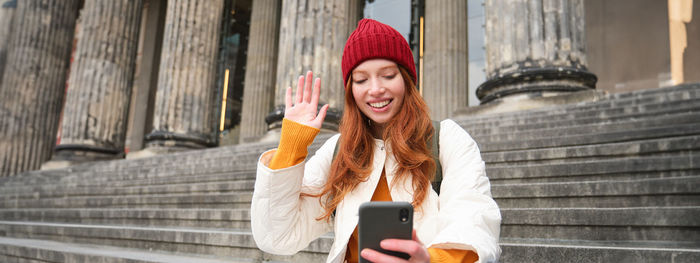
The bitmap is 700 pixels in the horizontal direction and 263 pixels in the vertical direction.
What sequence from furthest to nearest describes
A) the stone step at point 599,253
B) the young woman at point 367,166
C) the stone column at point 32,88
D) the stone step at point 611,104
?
the stone column at point 32,88 < the stone step at point 611,104 < the stone step at point 599,253 < the young woman at point 367,166

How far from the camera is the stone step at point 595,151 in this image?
121 inches

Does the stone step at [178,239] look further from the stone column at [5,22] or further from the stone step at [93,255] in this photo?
the stone column at [5,22]

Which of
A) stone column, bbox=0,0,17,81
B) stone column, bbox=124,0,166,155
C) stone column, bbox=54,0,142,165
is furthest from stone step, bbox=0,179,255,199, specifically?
stone column, bbox=124,0,166,155

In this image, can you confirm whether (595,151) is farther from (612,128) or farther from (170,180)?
(170,180)

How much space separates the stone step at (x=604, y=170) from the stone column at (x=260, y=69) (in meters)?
11.1

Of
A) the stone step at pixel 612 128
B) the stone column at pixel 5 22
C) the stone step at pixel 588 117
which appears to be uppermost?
the stone column at pixel 5 22

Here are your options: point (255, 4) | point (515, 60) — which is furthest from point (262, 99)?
point (515, 60)

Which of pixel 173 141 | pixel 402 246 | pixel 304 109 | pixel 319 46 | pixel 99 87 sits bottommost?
pixel 402 246

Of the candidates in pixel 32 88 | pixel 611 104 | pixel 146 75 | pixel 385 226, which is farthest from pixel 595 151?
pixel 146 75

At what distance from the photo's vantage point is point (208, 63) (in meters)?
11.0

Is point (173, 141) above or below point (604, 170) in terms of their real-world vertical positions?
above

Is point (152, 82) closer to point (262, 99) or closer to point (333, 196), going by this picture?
point (262, 99)

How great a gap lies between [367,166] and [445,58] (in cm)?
1016

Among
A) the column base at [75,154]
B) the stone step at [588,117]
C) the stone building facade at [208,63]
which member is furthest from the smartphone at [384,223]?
the column base at [75,154]
